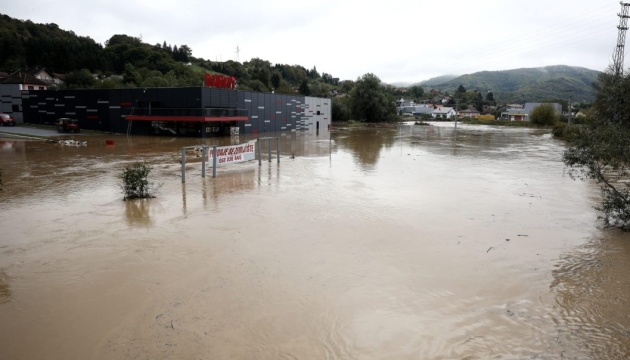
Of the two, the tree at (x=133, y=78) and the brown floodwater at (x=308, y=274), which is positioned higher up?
the tree at (x=133, y=78)

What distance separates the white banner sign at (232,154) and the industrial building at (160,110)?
25986 mm

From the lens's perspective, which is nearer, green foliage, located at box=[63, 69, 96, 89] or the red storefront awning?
the red storefront awning

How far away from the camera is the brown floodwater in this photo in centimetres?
654

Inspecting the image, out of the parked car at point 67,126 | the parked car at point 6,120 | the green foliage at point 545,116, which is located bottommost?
the parked car at point 67,126

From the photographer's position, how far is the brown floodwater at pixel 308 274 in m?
6.54

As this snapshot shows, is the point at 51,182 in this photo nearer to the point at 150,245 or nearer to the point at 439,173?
the point at 150,245

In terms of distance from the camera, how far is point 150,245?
10.8 meters

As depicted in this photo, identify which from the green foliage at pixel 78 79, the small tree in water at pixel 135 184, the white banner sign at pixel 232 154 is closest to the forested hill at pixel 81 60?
the green foliage at pixel 78 79

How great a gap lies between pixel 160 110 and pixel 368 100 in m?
57.0

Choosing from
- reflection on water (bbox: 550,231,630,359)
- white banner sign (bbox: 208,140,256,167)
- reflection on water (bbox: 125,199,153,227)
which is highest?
white banner sign (bbox: 208,140,256,167)

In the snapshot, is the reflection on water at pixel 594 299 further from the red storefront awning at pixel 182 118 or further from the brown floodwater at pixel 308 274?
the red storefront awning at pixel 182 118

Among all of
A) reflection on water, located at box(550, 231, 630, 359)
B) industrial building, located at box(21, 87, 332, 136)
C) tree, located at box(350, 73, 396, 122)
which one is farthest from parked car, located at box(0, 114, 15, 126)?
tree, located at box(350, 73, 396, 122)

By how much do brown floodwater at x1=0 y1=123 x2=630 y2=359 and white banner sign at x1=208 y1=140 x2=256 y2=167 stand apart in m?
2.84

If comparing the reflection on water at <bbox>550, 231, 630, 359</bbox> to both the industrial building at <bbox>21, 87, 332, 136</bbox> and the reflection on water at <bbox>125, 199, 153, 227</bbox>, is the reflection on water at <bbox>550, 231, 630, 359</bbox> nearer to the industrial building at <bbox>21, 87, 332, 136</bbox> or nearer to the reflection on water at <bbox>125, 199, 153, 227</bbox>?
the reflection on water at <bbox>125, 199, 153, 227</bbox>
